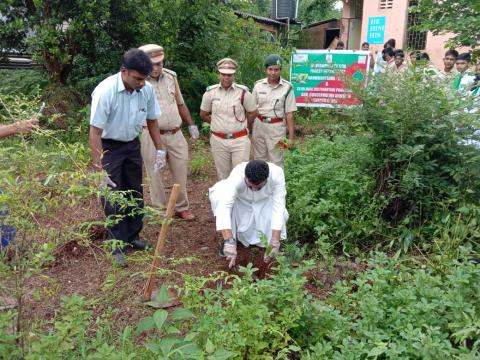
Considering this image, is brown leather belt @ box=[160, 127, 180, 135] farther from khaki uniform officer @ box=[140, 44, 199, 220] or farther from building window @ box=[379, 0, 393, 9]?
building window @ box=[379, 0, 393, 9]

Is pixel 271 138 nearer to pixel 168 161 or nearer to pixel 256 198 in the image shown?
pixel 168 161

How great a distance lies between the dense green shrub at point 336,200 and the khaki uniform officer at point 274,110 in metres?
0.58

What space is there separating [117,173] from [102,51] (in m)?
4.45

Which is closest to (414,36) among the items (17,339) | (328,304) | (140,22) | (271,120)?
(140,22)

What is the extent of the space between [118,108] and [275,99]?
2012 millimetres

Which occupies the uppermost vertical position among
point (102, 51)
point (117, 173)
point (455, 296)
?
point (102, 51)

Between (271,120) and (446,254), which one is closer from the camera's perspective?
(446,254)

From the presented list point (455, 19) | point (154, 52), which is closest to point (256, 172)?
point (154, 52)

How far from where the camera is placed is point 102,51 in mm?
7664

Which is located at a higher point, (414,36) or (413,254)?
(414,36)

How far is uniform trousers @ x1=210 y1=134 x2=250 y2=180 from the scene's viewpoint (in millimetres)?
4855

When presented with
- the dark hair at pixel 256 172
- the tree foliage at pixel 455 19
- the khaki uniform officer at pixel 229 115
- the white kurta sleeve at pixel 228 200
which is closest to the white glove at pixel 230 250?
the white kurta sleeve at pixel 228 200

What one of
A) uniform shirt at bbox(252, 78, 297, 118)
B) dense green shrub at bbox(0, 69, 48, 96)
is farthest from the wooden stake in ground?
dense green shrub at bbox(0, 69, 48, 96)

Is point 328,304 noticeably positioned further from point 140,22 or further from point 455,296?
point 140,22
